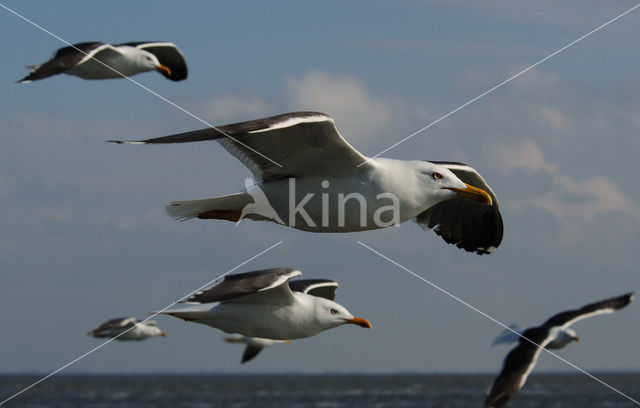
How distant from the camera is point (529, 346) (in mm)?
12516

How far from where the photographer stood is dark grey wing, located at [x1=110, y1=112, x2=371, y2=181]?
26.3 feet

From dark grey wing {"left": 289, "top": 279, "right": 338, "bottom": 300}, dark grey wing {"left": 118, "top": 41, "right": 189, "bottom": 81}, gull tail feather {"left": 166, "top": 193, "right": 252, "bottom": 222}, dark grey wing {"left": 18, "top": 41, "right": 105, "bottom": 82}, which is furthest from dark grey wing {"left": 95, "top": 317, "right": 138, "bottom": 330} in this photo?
gull tail feather {"left": 166, "top": 193, "right": 252, "bottom": 222}

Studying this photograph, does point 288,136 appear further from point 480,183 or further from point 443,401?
point 443,401

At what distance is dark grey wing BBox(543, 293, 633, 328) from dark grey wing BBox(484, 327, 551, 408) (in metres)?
0.48

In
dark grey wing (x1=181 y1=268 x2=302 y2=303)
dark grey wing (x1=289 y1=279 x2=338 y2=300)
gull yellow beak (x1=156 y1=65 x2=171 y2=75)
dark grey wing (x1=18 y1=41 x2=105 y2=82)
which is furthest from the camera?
gull yellow beak (x1=156 y1=65 x2=171 y2=75)

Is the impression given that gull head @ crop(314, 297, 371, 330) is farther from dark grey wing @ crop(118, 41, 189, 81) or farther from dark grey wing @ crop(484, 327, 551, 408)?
dark grey wing @ crop(118, 41, 189, 81)

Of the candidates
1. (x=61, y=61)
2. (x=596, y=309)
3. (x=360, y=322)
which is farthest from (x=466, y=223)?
(x=61, y=61)

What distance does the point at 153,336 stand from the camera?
92.0 feet

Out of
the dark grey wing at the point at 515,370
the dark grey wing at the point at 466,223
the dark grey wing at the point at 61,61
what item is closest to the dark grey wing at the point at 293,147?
the dark grey wing at the point at 466,223

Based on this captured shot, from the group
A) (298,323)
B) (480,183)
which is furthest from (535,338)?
(298,323)

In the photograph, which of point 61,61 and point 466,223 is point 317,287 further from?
A: point 61,61

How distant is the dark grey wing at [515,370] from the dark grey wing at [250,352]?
13188 millimetres

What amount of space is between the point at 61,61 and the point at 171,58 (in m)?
5.34

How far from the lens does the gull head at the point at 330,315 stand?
36.6ft
